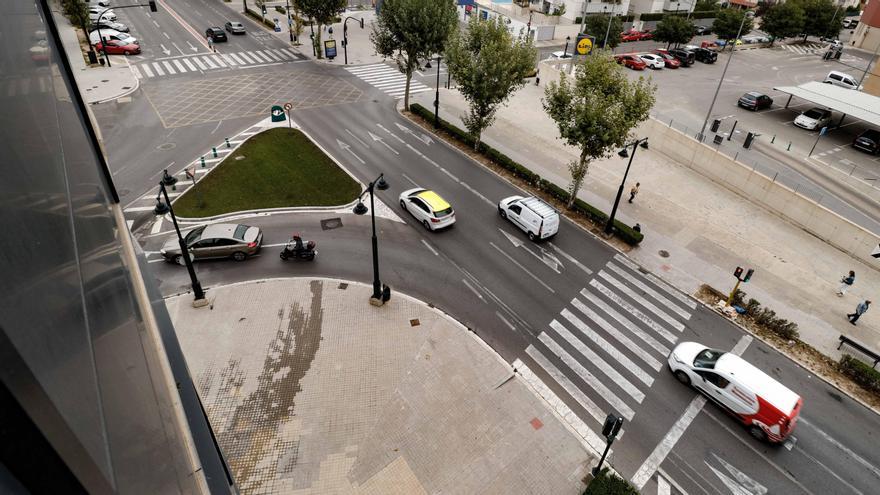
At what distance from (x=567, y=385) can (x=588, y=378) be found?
99 centimetres

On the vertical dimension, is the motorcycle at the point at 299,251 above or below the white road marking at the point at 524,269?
above

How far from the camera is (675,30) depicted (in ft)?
186

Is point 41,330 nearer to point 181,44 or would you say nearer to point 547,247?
point 547,247

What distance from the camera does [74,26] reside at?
152 ft

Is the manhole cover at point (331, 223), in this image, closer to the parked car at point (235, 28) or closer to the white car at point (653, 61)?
the parked car at point (235, 28)

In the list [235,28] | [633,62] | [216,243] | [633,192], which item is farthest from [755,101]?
[235,28]

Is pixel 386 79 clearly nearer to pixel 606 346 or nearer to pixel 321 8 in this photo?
pixel 321 8

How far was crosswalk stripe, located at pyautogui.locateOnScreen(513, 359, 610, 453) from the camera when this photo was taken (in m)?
16.8

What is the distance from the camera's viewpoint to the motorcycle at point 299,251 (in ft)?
76.0

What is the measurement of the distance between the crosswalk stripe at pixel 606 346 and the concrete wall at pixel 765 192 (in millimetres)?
16767

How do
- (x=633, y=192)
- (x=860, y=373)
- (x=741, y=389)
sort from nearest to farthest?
(x=741, y=389) → (x=860, y=373) → (x=633, y=192)

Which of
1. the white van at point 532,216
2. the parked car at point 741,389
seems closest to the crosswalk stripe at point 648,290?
the parked car at point 741,389

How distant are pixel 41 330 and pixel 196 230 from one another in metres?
23.8

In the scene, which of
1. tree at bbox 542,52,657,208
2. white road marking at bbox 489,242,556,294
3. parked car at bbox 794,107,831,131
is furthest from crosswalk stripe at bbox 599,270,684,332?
parked car at bbox 794,107,831,131
